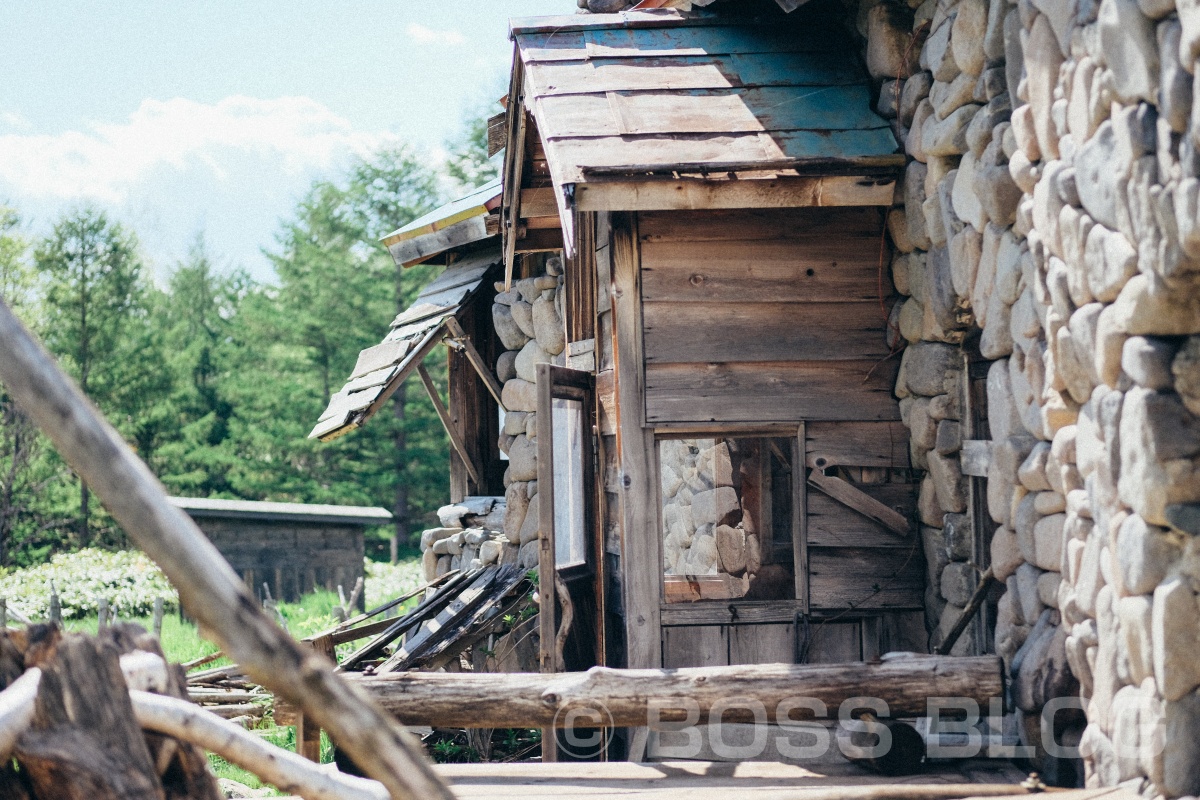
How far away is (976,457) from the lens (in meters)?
5.88

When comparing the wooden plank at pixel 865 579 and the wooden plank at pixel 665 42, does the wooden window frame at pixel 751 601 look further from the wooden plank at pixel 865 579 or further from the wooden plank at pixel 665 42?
the wooden plank at pixel 665 42

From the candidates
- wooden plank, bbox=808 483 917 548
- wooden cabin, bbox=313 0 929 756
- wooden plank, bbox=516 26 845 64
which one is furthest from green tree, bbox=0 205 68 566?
wooden plank, bbox=808 483 917 548

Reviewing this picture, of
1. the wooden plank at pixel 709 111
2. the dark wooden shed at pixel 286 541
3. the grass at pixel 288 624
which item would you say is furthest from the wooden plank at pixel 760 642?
the dark wooden shed at pixel 286 541

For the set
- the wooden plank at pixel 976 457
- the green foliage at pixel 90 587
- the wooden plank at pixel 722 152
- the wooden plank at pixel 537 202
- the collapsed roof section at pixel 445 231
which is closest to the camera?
the wooden plank at pixel 976 457

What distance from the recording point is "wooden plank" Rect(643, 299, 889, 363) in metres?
6.77

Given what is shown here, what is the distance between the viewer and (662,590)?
686cm

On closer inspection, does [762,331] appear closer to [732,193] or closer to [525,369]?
[732,193]

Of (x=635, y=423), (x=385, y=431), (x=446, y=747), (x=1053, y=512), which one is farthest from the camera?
(x=385, y=431)

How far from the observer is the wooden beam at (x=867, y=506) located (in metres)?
6.77

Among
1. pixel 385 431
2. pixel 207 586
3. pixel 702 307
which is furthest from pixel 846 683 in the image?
pixel 385 431

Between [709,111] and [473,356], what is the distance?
227 inches

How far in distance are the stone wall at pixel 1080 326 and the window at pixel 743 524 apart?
422 cm

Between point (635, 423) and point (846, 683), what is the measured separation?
211 cm

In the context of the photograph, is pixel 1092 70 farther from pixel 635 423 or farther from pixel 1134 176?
pixel 635 423
